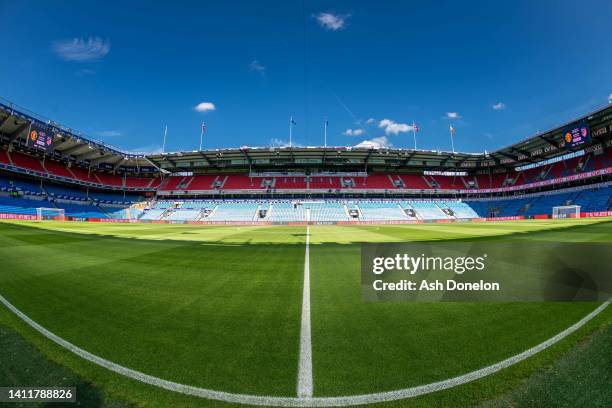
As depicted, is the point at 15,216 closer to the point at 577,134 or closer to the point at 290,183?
the point at 290,183

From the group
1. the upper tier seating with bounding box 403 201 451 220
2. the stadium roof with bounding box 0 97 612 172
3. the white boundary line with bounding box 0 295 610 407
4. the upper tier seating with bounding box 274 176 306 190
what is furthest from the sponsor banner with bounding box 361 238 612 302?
the upper tier seating with bounding box 274 176 306 190

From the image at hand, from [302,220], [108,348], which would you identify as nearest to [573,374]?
[108,348]

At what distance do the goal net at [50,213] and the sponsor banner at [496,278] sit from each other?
52238mm

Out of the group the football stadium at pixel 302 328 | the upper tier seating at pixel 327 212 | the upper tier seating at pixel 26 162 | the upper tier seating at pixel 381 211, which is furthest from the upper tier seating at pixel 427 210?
the upper tier seating at pixel 26 162

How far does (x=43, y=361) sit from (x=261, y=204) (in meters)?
52.8

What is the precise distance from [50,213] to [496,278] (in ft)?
192

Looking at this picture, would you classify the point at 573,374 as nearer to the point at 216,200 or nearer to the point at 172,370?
the point at 172,370

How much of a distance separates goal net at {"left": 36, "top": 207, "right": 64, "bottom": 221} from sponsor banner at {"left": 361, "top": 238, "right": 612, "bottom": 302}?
5224 cm

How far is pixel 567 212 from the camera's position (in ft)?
123

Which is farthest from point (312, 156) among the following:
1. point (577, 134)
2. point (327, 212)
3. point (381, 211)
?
point (577, 134)

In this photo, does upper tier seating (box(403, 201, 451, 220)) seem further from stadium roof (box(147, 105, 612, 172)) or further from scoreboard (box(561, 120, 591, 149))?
scoreboard (box(561, 120, 591, 149))

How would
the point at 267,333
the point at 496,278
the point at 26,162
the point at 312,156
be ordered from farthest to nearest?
the point at 312,156 < the point at 26,162 < the point at 496,278 < the point at 267,333

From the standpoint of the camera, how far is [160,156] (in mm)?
57062

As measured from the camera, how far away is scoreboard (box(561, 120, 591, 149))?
3725 cm
